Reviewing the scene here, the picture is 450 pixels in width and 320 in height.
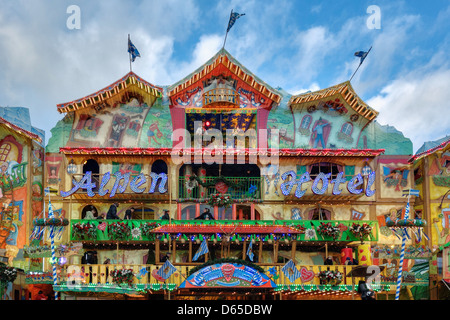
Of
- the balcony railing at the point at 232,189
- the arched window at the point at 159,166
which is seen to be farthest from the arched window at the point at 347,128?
the arched window at the point at 159,166

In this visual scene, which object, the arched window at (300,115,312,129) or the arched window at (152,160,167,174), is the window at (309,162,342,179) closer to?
the arched window at (300,115,312,129)

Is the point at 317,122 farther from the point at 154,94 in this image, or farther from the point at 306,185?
the point at 154,94

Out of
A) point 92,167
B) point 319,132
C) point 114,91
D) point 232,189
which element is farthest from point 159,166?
point 319,132

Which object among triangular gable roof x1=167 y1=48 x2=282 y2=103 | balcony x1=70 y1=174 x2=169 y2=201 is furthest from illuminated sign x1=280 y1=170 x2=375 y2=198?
→ balcony x1=70 y1=174 x2=169 y2=201

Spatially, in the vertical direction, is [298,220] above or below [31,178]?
below

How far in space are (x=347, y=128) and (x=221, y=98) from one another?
9.20 m

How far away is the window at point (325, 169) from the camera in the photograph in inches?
1673

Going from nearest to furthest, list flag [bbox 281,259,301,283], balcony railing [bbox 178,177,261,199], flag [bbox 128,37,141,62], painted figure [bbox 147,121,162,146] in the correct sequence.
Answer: flag [bbox 281,259,301,283] → flag [bbox 128,37,141,62] → balcony railing [bbox 178,177,261,199] → painted figure [bbox 147,121,162,146]

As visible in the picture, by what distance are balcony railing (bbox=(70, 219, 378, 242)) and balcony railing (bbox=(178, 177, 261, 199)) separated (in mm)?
3130

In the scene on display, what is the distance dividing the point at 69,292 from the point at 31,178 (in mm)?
8466

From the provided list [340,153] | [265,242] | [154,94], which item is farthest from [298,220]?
[154,94]

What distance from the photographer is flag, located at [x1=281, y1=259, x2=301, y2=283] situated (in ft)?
114

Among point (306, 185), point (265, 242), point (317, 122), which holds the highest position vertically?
point (317, 122)
